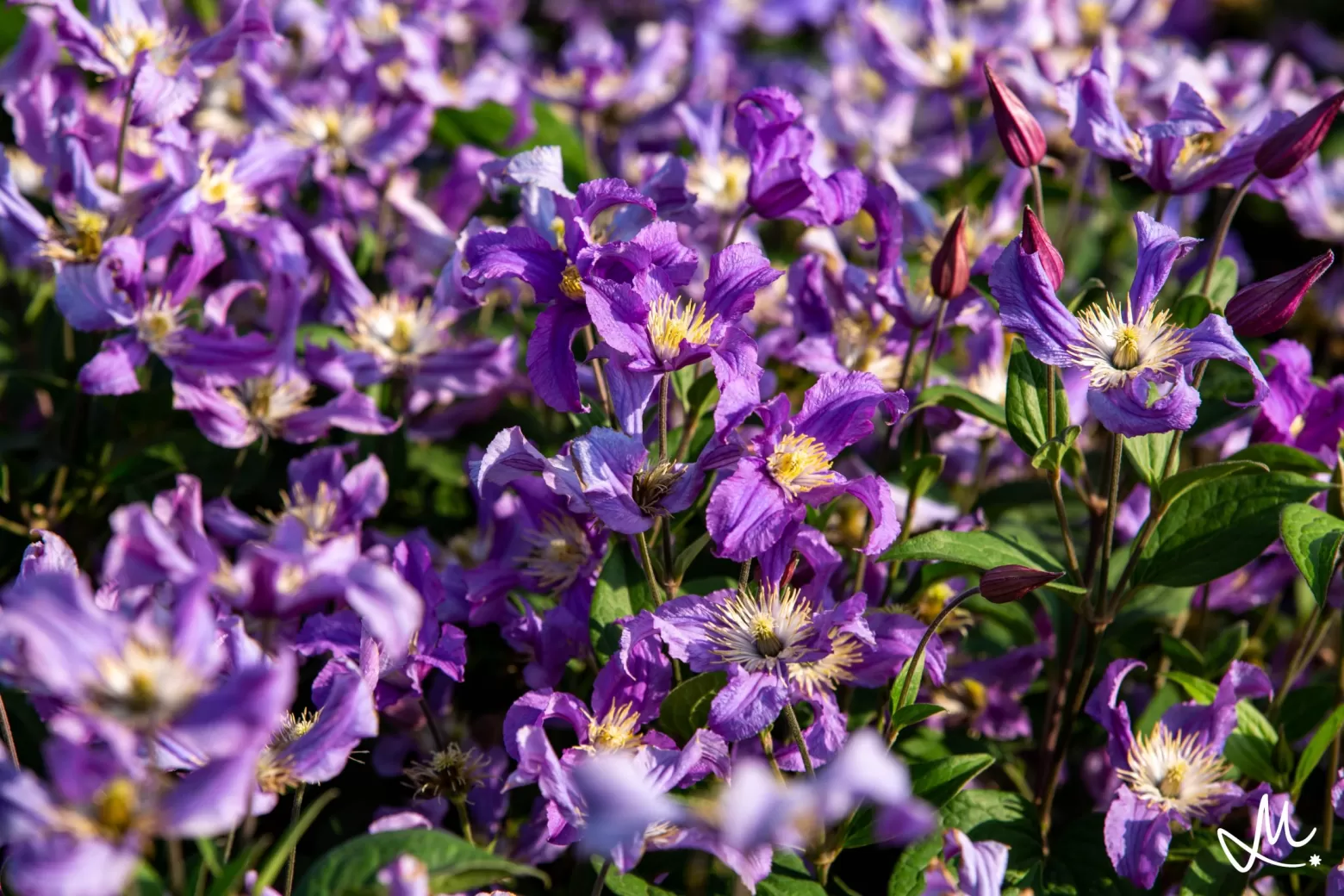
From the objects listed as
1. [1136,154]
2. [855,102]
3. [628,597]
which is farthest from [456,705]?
[855,102]

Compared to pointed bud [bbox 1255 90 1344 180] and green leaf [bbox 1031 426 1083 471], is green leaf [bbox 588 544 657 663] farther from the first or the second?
pointed bud [bbox 1255 90 1344 180]

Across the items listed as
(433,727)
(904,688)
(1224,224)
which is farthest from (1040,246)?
(433,727)

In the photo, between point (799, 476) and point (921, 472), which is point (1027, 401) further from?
point (799, 476)

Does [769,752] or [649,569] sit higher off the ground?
[649,569]

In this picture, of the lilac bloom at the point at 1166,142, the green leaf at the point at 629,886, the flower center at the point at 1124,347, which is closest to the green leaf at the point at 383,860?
the green leaf at the point at 629,886

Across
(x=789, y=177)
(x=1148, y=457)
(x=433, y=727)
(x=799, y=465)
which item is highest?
(x=789, y=177)

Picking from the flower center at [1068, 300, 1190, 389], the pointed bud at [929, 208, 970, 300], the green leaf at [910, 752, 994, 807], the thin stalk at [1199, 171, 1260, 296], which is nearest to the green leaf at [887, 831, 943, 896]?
the green leaf at [910, 752, 994, 807]

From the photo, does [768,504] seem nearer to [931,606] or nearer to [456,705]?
[931,606]
